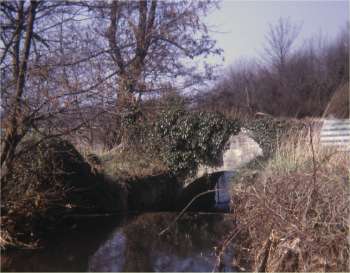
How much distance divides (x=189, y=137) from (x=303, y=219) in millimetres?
8017

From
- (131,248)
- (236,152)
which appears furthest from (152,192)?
(131,248)

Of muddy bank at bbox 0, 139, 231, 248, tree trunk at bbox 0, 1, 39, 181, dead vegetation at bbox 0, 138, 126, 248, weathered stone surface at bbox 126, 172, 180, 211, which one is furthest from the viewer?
weathered stone surface at bbox 126, 172, 180, 211

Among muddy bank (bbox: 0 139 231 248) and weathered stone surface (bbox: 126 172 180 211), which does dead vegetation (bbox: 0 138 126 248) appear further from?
weathered stone surface (bbox: 126 172 180 211)

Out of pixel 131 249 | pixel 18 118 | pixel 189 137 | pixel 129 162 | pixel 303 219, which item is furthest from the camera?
pixel 189 137

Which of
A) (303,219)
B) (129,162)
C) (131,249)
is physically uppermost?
(129,162)

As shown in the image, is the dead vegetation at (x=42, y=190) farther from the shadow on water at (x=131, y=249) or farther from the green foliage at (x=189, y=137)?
the green foliage at (x=189, y=137)

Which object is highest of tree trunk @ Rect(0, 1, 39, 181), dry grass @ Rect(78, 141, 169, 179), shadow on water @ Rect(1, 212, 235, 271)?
tree trunk @ Rect(0, 1, 39, 181)

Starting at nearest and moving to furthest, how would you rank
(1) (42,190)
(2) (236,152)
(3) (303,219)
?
(3) (303,219)
(1) (42,190)
(2) (236,152)

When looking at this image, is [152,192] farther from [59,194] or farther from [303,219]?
[303,219]

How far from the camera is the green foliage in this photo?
13.2 meters

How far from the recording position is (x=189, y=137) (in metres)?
13.2

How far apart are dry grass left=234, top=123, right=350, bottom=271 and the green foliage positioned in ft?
21.2

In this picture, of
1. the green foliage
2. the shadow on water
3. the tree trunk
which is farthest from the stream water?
the green foliage

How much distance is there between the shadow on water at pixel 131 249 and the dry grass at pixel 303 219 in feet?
3.03
